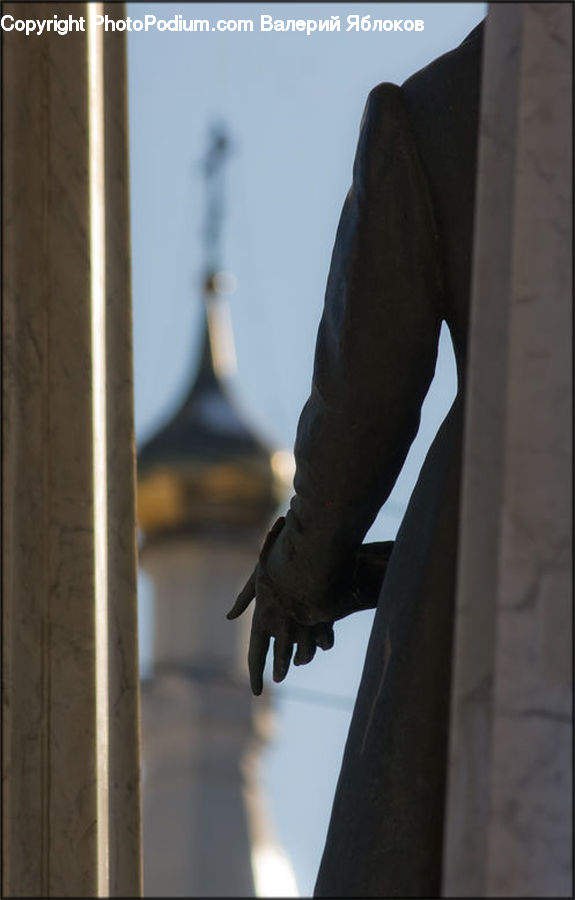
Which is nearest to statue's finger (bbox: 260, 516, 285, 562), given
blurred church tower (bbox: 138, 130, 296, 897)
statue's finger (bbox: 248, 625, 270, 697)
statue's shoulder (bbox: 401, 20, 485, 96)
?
statue's finger (bbox: 248, 625, 270, 697)

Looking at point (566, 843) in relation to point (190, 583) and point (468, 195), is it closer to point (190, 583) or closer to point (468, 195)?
point (468, 195)

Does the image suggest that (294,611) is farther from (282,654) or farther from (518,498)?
(518,498)

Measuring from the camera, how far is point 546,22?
4.47m

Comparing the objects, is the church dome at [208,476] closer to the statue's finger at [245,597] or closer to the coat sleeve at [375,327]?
the statue's finger at [245,597]

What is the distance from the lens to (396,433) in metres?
5.21

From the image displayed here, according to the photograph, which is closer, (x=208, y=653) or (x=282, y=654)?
(x=282, y=654)

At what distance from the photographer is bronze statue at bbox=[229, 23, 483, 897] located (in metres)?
4.86

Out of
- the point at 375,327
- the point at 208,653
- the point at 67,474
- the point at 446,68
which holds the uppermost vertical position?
the point at 446,68

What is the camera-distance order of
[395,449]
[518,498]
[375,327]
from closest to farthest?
[518,498]
[375,327]
[395,449]

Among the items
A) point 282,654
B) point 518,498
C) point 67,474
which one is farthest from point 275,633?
point 518,498

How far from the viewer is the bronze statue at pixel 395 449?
16.0 ft

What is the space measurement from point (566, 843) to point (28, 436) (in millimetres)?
1514

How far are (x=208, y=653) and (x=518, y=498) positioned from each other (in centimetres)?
3635

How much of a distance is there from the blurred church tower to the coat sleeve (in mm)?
32047
